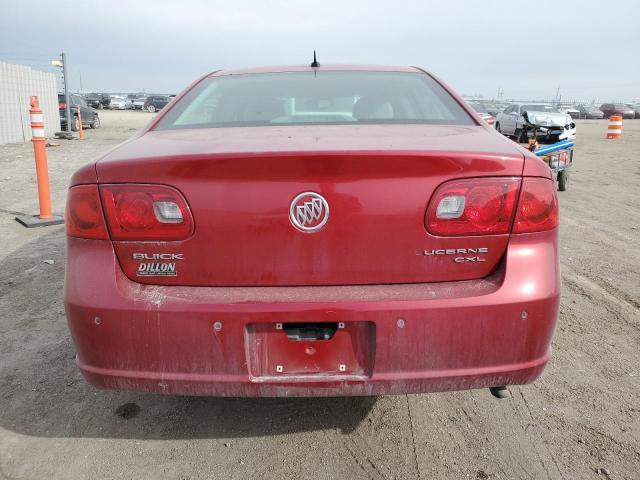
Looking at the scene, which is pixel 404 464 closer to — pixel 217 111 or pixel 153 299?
pixel 153 299

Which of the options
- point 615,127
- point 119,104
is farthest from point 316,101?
point 119,104

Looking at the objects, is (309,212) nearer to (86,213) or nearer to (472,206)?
(472,206)

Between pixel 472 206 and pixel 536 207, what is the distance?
249mm

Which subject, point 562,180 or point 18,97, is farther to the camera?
point 18,97

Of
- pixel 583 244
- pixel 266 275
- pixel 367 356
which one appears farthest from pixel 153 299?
pixel 583 244

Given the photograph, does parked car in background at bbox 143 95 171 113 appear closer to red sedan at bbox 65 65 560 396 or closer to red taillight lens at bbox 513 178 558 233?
red sedan at bbox 65 65 560 396

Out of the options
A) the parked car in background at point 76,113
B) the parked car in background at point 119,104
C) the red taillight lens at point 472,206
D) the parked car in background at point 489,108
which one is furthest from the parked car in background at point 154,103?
the red taillight lens at point 472,206

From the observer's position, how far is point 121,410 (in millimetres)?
2557

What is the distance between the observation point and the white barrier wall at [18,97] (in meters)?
16.2

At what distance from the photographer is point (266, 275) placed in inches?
72.7

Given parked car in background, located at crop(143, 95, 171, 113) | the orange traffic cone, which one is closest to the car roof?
the orange traffic cone

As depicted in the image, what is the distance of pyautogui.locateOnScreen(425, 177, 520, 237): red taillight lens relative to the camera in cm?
181

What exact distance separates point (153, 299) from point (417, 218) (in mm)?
934

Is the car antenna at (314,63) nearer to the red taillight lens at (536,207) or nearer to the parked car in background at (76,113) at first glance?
the red taillight lens at (536,207)
